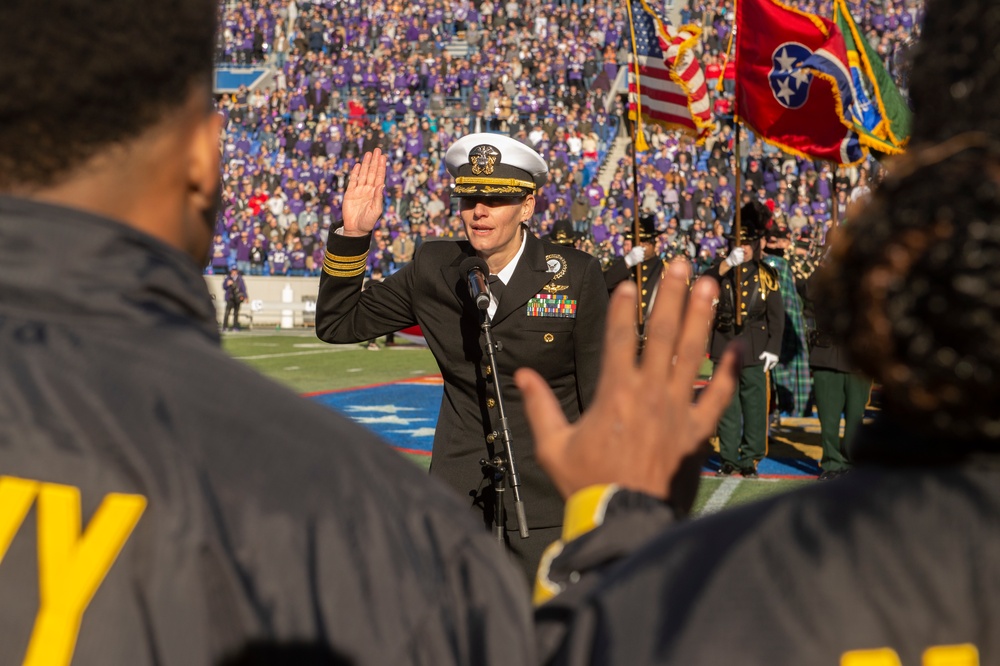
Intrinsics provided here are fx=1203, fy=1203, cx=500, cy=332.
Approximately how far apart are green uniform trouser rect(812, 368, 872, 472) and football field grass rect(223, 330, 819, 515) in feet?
1.03

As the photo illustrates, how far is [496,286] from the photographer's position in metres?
4.58

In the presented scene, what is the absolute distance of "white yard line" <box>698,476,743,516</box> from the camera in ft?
28.4

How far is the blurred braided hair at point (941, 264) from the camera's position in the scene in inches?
43.9

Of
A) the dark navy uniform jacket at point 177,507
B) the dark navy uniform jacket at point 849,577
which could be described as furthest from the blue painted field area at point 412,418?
the dark navy uniform jacket at point 849,577

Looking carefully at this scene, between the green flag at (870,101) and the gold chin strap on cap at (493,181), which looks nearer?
the gold chin strap on cap at (493,181)

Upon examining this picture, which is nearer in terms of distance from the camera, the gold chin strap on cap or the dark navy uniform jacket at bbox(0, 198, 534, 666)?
the dark navy uniform jacket at bbox(0, 198, 534, 666)

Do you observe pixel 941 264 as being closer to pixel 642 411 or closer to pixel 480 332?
pixel 642 411

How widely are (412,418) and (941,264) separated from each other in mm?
12698

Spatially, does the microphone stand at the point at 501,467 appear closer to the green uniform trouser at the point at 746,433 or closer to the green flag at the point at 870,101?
the green uniform trouser at the point at 746,433

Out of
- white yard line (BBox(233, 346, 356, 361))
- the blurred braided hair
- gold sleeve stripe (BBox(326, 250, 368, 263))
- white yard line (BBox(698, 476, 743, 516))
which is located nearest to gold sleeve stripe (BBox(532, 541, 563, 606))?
the blurred braided hair

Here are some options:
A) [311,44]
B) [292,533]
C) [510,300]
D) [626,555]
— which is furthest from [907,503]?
[311,44]

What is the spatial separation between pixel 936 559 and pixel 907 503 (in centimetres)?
6

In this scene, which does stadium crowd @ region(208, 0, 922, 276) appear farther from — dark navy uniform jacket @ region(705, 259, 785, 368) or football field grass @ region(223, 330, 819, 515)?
dark navy uniform jacket @ region(705, 259, 785, 368)

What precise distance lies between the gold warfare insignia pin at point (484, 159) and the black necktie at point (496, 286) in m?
0.44
